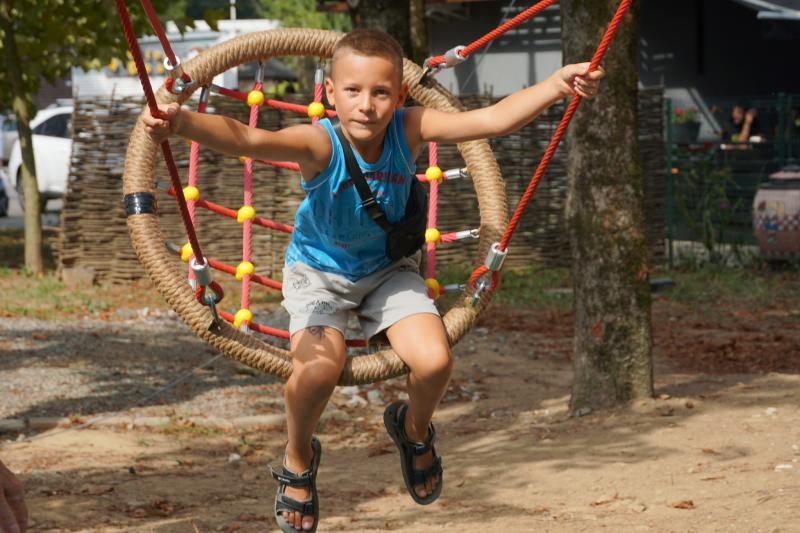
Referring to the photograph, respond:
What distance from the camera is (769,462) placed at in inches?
264

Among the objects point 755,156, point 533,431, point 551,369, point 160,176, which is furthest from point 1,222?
point 533,431

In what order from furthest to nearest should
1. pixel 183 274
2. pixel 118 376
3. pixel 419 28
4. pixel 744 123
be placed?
pixel 744 123, pixel 419 28, pixel 118 376, pixel 183 274

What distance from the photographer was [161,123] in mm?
3787

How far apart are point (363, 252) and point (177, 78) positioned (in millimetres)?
952

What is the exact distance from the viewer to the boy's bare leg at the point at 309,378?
462cm

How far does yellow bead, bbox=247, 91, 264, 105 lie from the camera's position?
559cm

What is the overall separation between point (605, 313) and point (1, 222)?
16792 mm

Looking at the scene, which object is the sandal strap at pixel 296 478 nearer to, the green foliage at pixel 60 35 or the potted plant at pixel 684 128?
the green foliage at pixel 60 35

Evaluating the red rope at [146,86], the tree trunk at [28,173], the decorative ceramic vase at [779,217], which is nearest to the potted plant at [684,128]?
the decorative ceramic vase at [779,217]

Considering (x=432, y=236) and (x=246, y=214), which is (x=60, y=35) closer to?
(x=246, y=214)

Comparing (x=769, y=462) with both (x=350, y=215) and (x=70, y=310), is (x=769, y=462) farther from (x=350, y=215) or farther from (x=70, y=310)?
(x=70, y=310)

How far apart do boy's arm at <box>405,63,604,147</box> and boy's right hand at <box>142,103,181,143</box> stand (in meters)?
1.08

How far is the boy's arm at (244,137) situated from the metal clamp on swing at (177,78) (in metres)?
0.16

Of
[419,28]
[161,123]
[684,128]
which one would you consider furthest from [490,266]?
[684,128]
